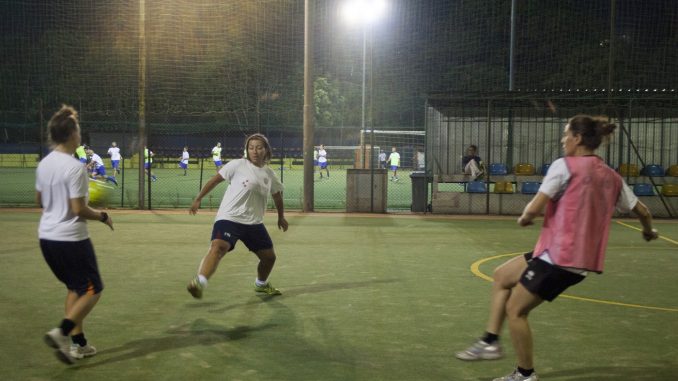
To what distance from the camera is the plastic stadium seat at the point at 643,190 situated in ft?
64.4

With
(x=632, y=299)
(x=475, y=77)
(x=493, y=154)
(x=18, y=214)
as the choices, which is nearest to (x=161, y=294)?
(x=632, y=299)

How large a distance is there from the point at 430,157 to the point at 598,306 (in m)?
14.4

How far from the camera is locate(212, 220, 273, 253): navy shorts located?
758 centimetres

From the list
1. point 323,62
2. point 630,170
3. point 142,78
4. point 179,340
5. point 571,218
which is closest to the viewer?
point 571,218

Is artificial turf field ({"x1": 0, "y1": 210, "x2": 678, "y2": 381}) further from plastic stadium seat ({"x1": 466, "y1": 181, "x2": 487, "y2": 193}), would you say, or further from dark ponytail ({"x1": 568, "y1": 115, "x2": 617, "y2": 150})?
plastic stadium seat ({"x1": 466, "y1": 181, "x2": 487, "y2": 193})

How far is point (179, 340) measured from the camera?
6.36 m

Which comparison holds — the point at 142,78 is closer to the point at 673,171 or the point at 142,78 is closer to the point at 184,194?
the point at 184,194

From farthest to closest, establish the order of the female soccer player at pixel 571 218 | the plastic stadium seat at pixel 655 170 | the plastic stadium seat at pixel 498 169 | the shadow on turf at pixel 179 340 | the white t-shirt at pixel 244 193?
the plastic stadium seat at pixel 498 169, the plastic stadium seat at pixel 655 170, the white t-shirt at pixel 244 193, the shadow on turf at pixel 179 340, the female soccer player at pixel 571 218

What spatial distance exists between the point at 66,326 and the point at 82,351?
54 cm

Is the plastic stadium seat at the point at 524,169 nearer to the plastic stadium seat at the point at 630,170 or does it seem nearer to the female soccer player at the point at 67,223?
the plastic stadium seat at the point at 630,170

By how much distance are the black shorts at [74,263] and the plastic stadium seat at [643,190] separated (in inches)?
681

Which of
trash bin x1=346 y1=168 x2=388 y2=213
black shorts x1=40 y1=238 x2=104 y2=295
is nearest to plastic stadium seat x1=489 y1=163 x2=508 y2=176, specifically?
trash bin x1=346 y1=168 x2=388 y2=213

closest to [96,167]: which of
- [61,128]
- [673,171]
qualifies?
[673,171]

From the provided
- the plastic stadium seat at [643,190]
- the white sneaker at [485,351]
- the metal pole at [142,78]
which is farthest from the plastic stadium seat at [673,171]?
the white sneaker at [485,351]
